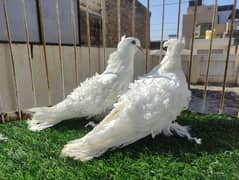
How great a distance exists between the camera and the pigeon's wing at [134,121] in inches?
45.3

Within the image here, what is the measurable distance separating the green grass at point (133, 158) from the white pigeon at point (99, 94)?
0.48 ft

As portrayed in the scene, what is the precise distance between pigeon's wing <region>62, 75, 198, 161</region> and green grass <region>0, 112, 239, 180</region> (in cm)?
8

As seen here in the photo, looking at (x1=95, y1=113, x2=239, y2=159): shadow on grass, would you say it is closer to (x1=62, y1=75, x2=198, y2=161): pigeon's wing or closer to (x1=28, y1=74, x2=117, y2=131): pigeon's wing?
(x1=62, y1=75, x2=198, y2=161): pigeon's wing

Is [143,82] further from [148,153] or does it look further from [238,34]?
[238,34]

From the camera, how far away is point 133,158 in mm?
1200

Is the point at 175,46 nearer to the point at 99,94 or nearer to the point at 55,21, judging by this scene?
the point at 99,94

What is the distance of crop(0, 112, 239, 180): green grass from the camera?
1044 mm

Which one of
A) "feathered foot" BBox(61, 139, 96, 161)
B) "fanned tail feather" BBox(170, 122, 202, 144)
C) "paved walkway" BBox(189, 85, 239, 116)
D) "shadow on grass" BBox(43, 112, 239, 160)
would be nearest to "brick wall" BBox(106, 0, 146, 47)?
"paved walkway" BBox(189, 85, 239, 116)

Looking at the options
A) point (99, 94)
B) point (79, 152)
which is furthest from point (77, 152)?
point (99, 94)

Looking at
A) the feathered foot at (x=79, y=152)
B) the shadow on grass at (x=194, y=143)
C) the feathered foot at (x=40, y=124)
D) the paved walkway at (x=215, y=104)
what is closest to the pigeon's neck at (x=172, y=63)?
the shadow on grass at (x=194, y=143)

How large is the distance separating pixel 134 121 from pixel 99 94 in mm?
535

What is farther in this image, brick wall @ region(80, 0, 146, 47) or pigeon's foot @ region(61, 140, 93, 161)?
brick wall @ region(80, 0, 146, 47)

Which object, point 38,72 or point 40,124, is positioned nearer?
point 40,124

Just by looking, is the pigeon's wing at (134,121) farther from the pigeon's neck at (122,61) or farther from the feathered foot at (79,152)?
the pigeon's neck at (122,61)
